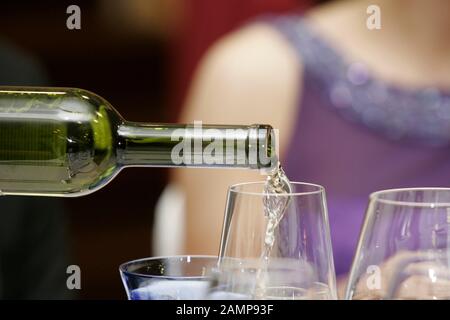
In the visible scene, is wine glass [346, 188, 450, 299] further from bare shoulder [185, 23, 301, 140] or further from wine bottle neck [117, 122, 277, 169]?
bare shoulder [185, 23, 301, 140]

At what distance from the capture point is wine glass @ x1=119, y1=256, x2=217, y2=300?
60 centimetres

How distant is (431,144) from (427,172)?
56 millimetres

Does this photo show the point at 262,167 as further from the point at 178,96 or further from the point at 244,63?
the point at 178,96

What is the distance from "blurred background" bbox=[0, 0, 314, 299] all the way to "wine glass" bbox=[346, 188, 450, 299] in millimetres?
1782

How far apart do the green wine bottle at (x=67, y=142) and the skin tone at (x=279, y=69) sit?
0.95 metres

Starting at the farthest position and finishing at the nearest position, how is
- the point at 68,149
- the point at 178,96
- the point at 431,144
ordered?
1. the point at 178,96
2. the point at 431,144
3. the point at 68,149

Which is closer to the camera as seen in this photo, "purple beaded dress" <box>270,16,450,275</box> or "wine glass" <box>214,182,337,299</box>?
"wine glass" <box>214,182,337,299</box>

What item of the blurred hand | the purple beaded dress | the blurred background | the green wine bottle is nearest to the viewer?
the blurred hand

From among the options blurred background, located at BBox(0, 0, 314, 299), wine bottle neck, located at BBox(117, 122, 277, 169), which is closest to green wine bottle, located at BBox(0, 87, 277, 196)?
wine bottle neck, located at BBox(117, 122, 277, 169)

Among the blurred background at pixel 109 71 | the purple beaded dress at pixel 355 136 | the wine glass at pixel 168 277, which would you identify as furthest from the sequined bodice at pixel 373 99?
the wine glass at pixel 168 277

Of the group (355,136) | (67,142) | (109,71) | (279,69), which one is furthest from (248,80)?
(67,142)

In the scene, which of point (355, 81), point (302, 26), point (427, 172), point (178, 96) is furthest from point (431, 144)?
point (178, 96)

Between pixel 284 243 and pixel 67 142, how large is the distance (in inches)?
7.6
